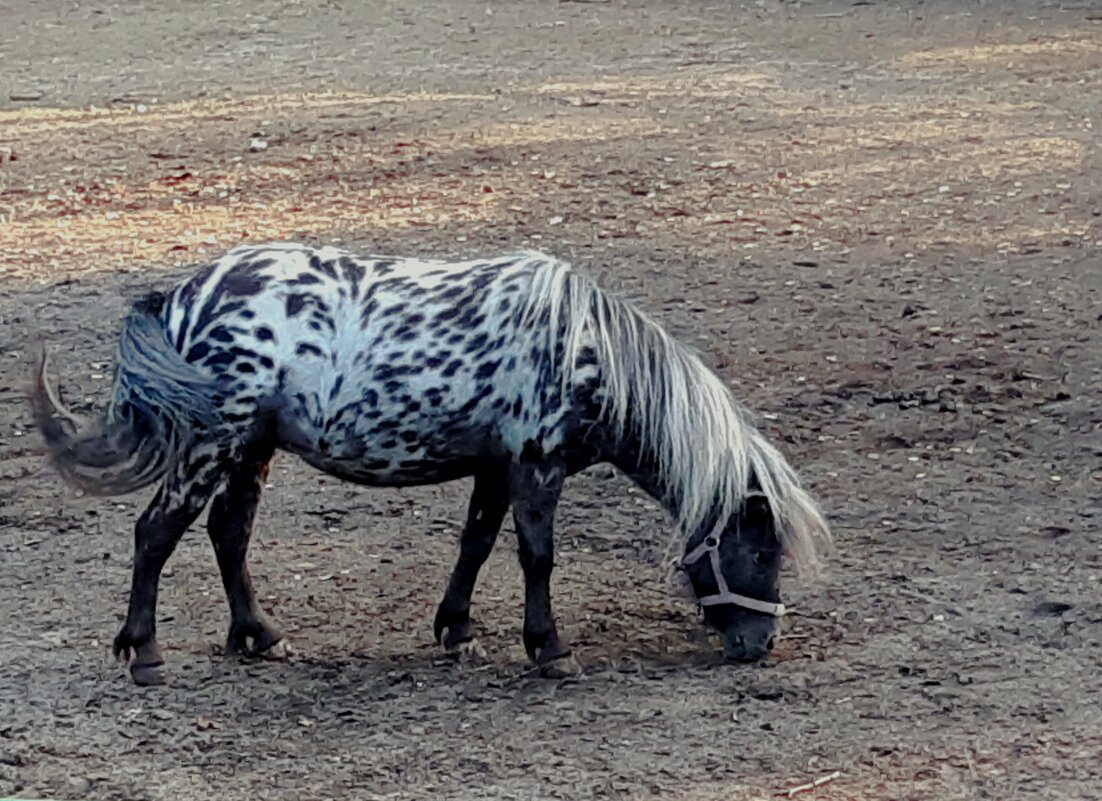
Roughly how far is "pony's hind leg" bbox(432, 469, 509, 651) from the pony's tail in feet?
2.63

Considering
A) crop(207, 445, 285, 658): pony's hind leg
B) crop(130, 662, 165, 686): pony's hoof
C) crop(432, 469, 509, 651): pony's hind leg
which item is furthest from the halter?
crop(130, 662, 165, 686): pony's hoof

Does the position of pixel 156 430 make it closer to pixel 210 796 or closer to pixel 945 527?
pixel 210 796

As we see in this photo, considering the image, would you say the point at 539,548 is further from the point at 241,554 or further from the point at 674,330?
the point at 674,330

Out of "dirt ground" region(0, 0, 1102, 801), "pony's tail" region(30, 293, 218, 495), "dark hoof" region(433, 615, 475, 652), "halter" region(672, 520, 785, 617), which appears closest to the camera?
"dirt ground" region(0, 0, 1102, 801)

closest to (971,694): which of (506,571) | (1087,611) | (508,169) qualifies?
(1087,611)

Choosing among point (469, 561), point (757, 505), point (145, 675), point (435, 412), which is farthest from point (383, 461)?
point (757, 505)

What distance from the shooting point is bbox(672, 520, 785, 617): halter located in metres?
4.99

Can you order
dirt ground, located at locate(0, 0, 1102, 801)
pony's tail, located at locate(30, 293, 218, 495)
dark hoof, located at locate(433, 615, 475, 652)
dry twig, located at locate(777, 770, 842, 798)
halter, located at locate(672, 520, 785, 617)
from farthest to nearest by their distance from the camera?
dark hoof, located at locate(433, 615, 475, 652) < halter, located at locate(672, 520, 785, 617) < pony's tail, located at locate(30, 293, 218, 495) < dirt ground, located at locate(0, 0, 1102, 801) < dry twig, located at locate(777, 770, 842, 798)

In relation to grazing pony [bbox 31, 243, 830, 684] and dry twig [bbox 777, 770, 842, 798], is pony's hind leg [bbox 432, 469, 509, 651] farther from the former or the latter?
dry twig [bbox 777, 770, 842, 798]

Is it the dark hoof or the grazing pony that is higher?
the grazing pony

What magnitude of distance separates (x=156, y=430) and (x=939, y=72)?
29.5 feet

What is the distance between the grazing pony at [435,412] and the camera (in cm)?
487

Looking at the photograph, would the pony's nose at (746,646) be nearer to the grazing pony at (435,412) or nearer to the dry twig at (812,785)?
the grazing pony at (435,412)

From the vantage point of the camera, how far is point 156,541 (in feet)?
Result: 16.2
